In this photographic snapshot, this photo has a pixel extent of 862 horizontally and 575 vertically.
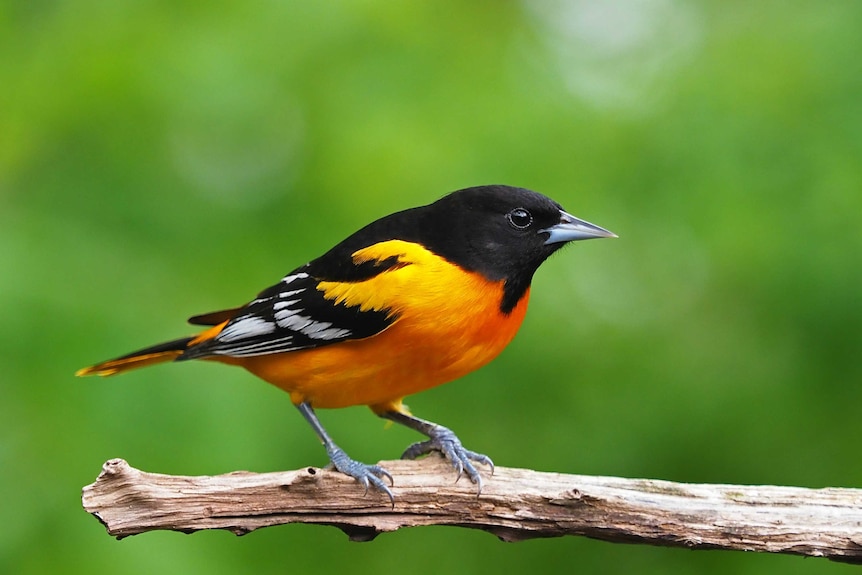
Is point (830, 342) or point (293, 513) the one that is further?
point (830, 342)

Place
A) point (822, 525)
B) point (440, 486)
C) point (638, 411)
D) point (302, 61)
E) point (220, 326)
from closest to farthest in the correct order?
point (822, 525), point (440, 486), point (220, 326), point (638, 411), point (302, 61)

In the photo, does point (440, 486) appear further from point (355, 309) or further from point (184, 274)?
point (184, 274)

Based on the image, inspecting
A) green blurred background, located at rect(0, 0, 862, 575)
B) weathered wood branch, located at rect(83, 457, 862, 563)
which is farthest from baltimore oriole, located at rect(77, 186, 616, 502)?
green blurred background, located at rect(0, 0, 862, 575)

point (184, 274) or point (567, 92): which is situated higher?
point (567, 92)

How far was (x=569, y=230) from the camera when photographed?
14.1 feet

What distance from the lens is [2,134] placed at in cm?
516

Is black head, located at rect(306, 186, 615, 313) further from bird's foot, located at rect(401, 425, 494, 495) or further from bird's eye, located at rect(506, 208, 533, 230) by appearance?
bird's foot, located at rect(401, 425, 494, 495)

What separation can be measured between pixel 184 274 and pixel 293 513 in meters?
1.43

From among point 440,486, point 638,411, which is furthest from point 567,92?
point 440,486

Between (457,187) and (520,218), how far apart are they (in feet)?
2.97

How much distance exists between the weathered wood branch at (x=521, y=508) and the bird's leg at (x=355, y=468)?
49mm

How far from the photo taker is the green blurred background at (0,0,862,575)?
4.78m

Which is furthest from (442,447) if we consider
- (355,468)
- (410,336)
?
(410,336)

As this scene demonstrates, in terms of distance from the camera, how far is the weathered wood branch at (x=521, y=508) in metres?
3.71
